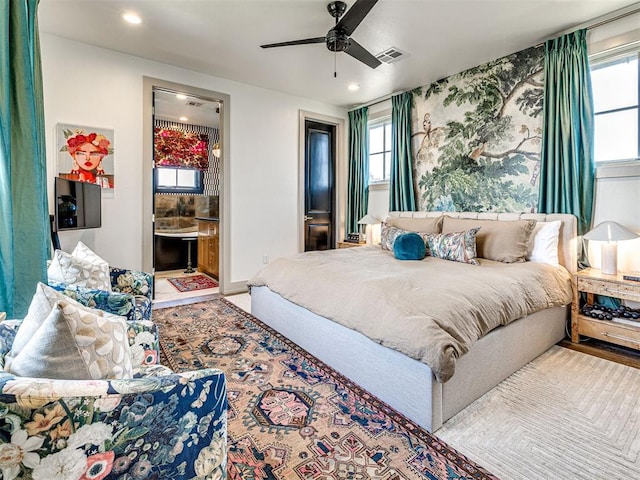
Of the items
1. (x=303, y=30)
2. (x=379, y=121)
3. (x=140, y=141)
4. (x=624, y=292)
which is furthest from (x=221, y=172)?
(x=624, y=292)

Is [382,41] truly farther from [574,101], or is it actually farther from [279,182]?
[279,182]

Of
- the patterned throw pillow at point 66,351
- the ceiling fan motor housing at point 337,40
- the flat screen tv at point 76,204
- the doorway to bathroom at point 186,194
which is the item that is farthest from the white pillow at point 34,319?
the doorway to bathroom at point 186,194

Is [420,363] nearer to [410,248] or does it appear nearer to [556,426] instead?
[556,426]

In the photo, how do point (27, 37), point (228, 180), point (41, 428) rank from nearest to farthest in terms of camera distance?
point (41, 428), point (27, 37), point (228, 180)

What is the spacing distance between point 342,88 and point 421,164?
4.99ft

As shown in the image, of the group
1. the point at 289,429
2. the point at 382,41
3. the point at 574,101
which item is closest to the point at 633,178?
the point at 574,101

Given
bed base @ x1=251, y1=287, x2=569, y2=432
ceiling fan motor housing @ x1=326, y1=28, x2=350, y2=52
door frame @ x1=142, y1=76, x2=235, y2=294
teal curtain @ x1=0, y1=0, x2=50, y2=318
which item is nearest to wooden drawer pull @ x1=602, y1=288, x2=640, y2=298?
bed base @ x1=251, y1=287, x2=569, y2=432

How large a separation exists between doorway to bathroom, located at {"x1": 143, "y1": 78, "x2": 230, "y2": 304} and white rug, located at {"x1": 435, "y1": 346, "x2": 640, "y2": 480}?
13.1 ft

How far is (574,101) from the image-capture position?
3.00 metres

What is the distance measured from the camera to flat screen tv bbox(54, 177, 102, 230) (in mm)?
2750

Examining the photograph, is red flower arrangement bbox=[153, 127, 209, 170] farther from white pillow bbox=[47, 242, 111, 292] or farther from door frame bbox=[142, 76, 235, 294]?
white pillow bbox=[47, 242, 111, 292]

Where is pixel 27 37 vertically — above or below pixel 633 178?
above

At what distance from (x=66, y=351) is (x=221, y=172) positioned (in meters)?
3.74

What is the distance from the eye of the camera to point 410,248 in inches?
127
